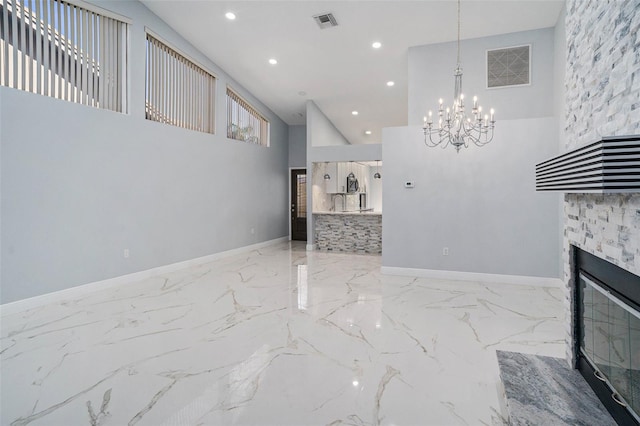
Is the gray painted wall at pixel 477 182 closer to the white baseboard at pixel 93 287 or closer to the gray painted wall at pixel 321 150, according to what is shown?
the gray painted wall at pixel 321 150

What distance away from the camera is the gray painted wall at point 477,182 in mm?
4941

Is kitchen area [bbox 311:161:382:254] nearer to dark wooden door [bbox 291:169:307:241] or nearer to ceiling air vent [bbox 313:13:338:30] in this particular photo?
dark wooden door [bbox 291:169:307:241]

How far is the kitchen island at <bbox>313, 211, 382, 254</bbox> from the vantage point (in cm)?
790

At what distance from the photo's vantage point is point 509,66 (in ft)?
18.0

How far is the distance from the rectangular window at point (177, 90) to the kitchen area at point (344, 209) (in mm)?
2881

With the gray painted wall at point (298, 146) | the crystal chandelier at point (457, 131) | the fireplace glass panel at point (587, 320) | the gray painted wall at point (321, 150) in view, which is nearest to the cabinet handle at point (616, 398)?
the fireplace glass panel at point (587, 320)

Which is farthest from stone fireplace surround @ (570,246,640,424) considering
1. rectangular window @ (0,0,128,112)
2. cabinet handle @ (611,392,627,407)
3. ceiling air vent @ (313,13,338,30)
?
rectangular window @ (0,0,128,112)

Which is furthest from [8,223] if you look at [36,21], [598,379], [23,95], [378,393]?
[598,379]

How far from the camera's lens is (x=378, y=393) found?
215 centimetres

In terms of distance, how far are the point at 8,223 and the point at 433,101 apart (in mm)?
6240

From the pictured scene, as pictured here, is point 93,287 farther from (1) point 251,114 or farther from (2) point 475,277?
(2) point 475,277

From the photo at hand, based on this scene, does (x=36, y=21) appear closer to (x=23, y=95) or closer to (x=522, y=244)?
(x=23, y=95)

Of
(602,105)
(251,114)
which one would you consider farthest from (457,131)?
(251,114)

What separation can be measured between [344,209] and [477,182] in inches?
180
